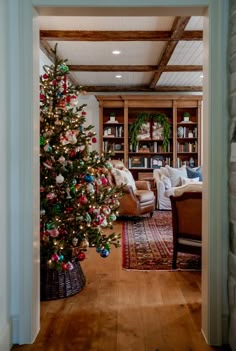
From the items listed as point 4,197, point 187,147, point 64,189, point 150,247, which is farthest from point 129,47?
point 4,197

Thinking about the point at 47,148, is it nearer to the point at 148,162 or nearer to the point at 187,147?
the point at 148,162

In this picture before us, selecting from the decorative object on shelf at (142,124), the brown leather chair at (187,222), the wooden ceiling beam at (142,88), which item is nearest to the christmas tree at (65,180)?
the brown leather chair at (187,222)

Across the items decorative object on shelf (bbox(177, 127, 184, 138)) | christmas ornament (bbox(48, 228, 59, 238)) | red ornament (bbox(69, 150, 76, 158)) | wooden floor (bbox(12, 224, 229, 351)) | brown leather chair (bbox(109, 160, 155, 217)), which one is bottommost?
wooden floor (bbox(12, 224, 229, 351))

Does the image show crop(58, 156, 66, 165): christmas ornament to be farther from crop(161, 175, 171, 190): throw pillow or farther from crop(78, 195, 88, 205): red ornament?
crop(161, 175, 171, 190): throw pillow

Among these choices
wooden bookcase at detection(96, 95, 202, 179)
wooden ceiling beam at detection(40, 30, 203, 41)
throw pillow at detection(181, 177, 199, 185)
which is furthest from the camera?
wooden bookcase at detection(96, 95, 202, 179)

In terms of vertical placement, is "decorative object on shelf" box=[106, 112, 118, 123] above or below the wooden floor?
above

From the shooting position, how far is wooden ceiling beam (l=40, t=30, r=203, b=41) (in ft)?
16.0

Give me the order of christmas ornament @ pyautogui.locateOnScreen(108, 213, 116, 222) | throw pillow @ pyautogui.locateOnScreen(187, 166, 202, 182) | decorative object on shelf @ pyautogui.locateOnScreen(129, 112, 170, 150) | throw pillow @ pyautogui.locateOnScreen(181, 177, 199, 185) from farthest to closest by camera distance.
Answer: decorative object on shelf @ pyautogui.locateOnScreen(129, 112, 170, 150) → throw pillow @ pyautogui.locateOnScreen(187, 166, 202, 182) → throw pillow @ pyautogui.locateOnScreen(181, 177, 199, 185) → christmas ornament @ pyautogui.locateOnScreen(108, 213, 116, 222)

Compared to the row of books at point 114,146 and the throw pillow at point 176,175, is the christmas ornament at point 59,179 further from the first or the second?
the row of books at point 114,146

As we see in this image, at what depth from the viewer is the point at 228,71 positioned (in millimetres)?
2229

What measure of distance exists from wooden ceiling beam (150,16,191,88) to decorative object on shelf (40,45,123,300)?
1902 mm

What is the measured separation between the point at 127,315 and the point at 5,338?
0.91 metres

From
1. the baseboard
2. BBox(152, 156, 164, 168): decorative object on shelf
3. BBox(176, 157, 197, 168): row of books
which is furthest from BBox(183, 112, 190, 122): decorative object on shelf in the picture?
the baseboard

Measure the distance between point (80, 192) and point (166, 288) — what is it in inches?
44.5
